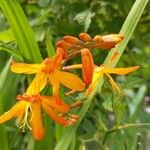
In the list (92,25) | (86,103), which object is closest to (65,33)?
(92,25)

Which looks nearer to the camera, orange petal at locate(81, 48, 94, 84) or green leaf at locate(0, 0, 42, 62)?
orange petal at locate(81, 48, 94, 84)

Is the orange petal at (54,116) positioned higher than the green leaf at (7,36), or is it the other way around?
the green leaf at (7,36)

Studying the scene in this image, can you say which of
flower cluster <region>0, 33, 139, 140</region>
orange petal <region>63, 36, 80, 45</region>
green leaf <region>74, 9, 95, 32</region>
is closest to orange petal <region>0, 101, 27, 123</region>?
flower cluster <region>0, 33, 139, 140</region>

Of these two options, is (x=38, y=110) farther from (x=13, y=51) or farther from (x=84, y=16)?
(x=84, y=16)

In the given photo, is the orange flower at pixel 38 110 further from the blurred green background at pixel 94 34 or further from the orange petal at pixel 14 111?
the blurred green background at pixel 94 34

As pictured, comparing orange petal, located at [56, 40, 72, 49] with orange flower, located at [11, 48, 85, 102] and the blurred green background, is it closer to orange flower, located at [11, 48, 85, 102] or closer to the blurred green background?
orange flower, located at [11, 48, 85, 102]

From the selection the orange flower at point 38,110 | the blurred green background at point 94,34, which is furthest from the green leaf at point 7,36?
the orange flower at point 38,110

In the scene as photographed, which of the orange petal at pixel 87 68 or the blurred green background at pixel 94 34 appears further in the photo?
the blurred green background at pixel 94 34
